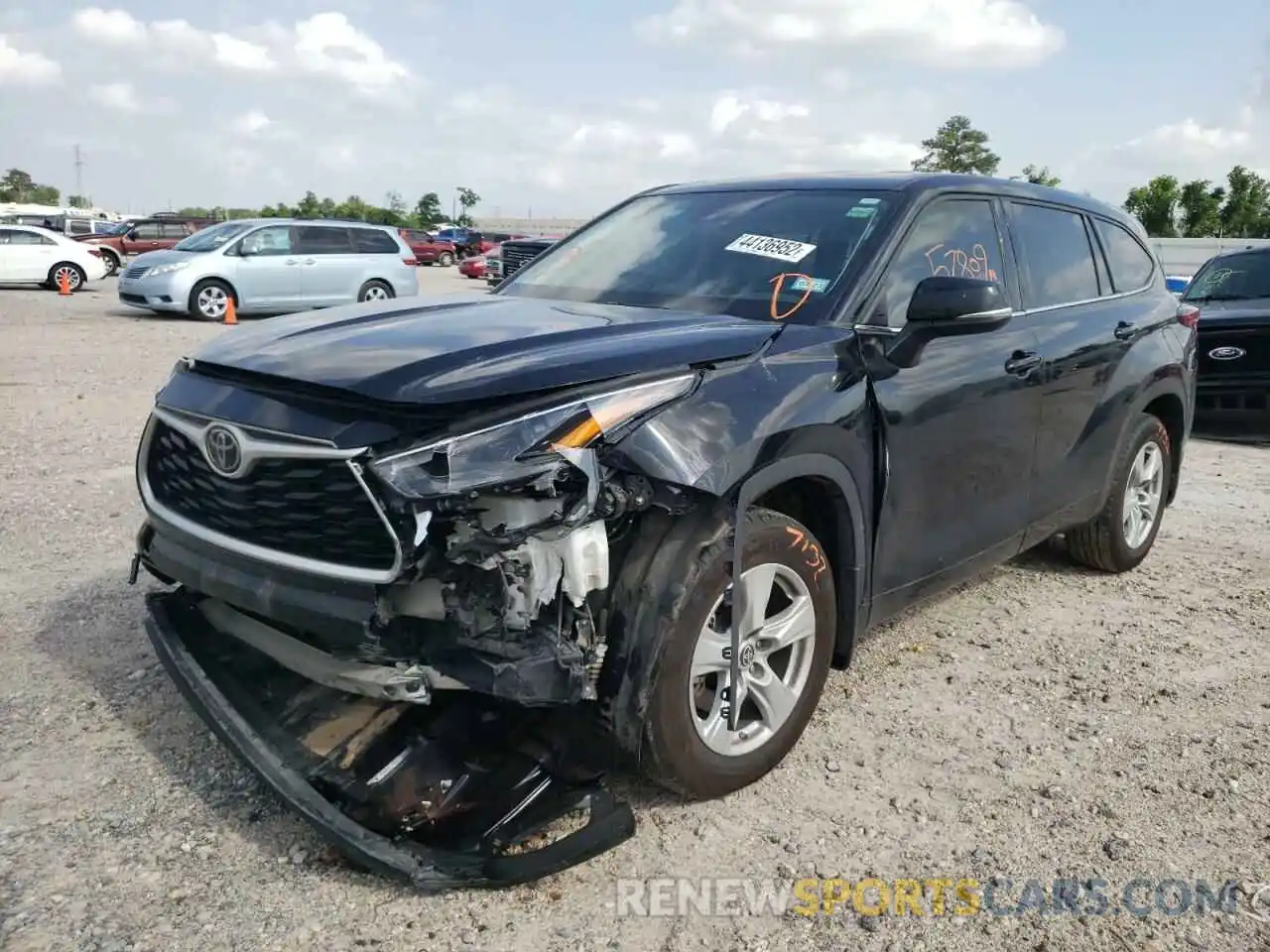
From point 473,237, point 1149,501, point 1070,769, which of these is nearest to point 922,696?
point 1070,769

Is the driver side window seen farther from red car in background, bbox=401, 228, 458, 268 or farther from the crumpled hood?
red car in background, bbox=401, 228, 458, 268

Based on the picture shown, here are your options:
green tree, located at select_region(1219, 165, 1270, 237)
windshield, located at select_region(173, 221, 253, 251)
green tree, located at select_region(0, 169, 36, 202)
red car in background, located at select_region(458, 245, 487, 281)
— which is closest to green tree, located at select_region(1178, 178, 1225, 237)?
green tree, located at select_region(1219, 165, 1270, 237)

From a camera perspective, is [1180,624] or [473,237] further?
[473,237]

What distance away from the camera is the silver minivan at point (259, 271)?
56.4 feet

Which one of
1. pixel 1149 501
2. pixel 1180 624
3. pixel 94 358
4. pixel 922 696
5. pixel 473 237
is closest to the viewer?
pixel 922 696

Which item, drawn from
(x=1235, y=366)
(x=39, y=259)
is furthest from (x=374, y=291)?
(x=1235, y=366)

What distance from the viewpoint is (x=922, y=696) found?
Answer: 3900 mm

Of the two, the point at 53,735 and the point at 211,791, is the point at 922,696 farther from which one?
the point at 53,735

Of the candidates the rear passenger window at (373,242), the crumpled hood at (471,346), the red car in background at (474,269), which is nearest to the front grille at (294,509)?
the crumpled hood at (471,346)

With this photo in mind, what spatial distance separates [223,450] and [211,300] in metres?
16.0

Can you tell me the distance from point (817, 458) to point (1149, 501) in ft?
10.5

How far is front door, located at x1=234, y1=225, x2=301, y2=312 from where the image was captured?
1748 cm

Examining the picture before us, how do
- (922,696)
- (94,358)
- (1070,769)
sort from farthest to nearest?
(94,358), (922,696), (1070,769)

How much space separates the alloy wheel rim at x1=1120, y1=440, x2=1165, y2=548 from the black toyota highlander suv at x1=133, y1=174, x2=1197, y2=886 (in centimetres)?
160
